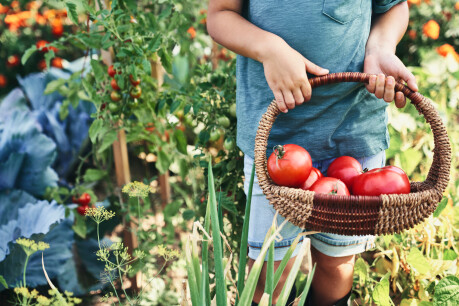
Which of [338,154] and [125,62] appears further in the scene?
[125,62]

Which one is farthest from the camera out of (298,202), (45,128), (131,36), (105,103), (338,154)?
(45,128)

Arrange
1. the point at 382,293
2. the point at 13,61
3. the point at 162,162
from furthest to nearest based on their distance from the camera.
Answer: the point at 13,61, the point at 162,162, the point at 382,293

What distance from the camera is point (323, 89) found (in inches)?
42.9

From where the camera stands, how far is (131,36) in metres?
1.48

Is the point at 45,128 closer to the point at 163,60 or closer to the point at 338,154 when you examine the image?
the point at 163,60

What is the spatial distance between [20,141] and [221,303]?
4.49 feet

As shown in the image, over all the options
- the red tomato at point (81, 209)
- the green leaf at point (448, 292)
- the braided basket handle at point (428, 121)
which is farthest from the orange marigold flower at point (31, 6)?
the green leaf at point (448, 292)

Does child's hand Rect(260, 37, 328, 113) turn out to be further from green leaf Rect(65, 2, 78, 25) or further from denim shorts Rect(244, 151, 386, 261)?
green leaf Rect(65, 2, 78, 25)

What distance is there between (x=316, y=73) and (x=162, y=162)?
0.90 m

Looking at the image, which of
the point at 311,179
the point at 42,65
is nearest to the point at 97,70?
the point at 311,179

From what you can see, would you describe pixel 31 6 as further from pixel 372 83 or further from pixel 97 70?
pixel 372 83

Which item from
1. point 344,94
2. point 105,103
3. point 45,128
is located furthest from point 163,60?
point 45,128

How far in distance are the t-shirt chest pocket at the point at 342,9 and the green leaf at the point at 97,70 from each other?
895 mm

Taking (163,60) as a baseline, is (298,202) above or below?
below
